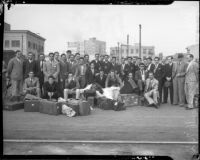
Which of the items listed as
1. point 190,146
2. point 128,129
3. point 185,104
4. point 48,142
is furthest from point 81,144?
point 185,104

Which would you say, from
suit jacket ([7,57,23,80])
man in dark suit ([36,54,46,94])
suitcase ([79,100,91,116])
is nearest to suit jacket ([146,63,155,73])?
suitcase ([79,100,91,116])

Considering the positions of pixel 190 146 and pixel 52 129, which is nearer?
pixel 190 146

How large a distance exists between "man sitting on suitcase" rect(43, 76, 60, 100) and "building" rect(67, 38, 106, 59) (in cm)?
60

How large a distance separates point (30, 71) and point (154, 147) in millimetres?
2132

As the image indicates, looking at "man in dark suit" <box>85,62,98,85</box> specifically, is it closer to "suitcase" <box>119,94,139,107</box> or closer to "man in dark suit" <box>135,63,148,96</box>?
"suitcase" <box>119,94,139,107</box>

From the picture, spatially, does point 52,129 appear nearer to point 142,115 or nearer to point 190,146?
point 142,115

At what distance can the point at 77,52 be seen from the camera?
13.9 ft

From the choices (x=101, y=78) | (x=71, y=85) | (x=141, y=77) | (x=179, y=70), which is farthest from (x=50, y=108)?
(x=179, y=70)

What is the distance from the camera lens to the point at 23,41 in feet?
12.8

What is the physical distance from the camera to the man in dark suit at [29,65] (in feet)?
13.4

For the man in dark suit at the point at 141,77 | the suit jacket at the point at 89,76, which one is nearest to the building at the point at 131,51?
the man in dark suit at the point at 141,77

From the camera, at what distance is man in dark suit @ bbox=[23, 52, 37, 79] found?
13.4 ft

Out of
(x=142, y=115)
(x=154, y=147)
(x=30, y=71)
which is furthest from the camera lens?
(x=142, y=115)

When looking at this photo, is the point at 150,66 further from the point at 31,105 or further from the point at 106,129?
the point at 31,105
